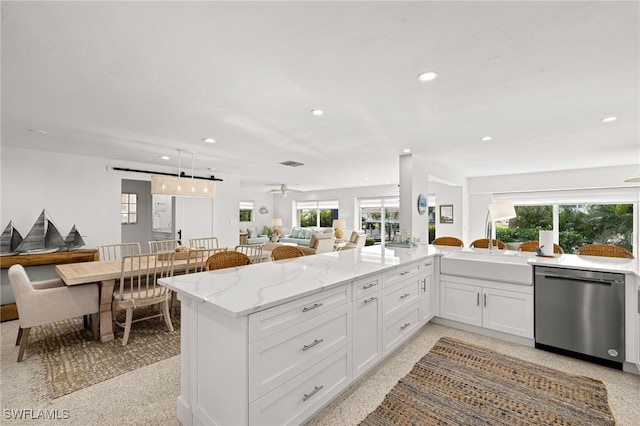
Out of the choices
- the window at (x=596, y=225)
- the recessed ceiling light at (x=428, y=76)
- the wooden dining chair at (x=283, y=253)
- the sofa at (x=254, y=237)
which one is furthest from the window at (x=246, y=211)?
the recessed ceiling light at (x=428, y=76)

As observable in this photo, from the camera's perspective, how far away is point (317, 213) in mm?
11898

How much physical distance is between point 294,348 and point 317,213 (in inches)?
405

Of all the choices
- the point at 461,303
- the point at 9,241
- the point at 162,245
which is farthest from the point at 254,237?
the point at 461,303

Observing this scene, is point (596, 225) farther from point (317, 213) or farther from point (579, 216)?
point (317, 213)

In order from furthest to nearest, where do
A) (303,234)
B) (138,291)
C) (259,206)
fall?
1. (259,206)
2. (303,234)
3. (138,291)

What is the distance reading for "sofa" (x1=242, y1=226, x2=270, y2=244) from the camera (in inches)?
417

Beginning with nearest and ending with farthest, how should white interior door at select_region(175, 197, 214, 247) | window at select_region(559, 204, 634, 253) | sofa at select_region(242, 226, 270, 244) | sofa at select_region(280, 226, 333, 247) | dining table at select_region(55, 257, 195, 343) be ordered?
dining table at select_region(55, 257, 195, 343) < white interior door at select_region(175, 197, 214, 247) < window at select_region(559, 204, 634, 253) < sofa at select_region(280, 226, 333, 247) < sofa at select_region(242, 226, 270, 244)

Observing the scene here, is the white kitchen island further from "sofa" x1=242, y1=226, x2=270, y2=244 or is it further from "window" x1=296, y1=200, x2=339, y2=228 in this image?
"window" x1=296, y1=200, x2=339, y2=228

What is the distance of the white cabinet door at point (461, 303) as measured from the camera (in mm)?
3131

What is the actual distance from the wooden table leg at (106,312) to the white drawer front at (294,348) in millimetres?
2447

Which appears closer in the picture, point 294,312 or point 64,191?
point 294,312

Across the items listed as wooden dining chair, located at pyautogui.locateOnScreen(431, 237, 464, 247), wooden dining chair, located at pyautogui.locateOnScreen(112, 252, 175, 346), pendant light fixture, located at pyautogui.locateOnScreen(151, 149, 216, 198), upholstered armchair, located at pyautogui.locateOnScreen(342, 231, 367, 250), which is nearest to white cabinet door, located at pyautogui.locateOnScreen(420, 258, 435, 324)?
wooden dining chair, located at pyautogui.locateOnScreen(431, 237, 464, 247)

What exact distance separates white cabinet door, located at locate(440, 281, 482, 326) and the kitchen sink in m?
0.15

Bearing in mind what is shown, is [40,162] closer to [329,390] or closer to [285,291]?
[285,291]
